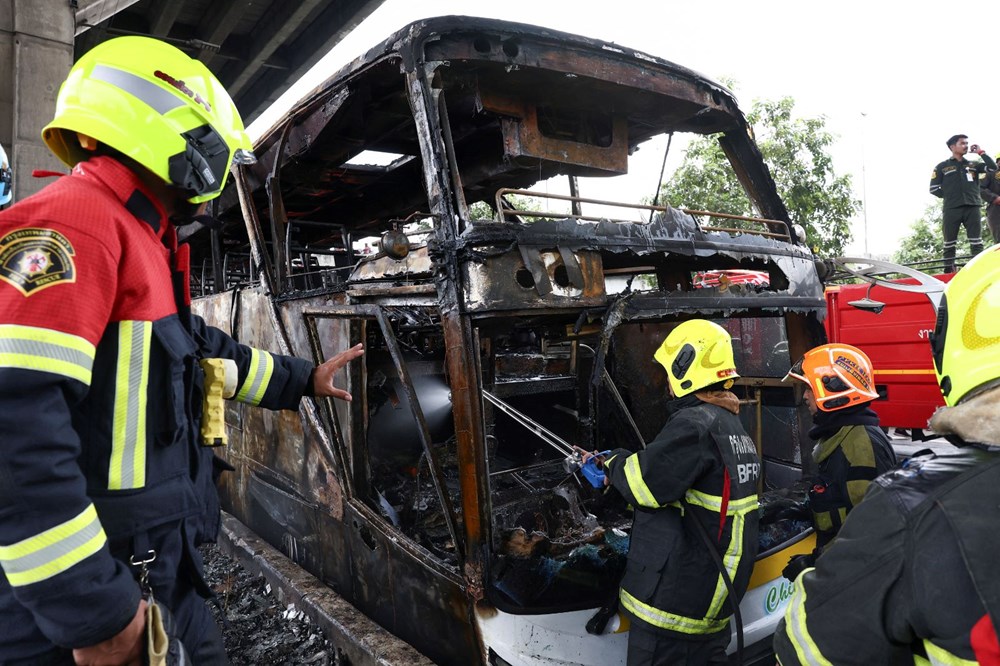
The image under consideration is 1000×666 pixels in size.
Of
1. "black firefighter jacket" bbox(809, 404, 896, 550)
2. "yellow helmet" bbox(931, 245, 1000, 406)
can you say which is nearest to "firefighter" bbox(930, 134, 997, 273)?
"black firefighter jacket" bbox(809, 404, 896, 550)

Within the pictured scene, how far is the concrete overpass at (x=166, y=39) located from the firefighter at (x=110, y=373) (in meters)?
5.44

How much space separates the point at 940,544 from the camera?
3.36 ft

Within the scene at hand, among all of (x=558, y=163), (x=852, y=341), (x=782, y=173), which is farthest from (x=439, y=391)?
(x=782, y=173)

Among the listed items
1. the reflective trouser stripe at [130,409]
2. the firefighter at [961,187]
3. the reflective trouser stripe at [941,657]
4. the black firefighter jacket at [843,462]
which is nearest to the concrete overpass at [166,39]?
the reflective trouser stripe at [130,409]

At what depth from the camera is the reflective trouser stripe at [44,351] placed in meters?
1.19

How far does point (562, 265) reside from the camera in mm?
2477

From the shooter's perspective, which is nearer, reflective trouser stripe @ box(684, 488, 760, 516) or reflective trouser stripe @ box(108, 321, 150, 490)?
reflective trouser stripe @ box(108, 321, 150, 490)

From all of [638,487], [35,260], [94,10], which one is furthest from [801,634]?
[94,10]

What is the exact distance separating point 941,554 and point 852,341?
7776mm

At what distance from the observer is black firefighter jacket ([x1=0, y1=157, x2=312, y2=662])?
3.92 feet

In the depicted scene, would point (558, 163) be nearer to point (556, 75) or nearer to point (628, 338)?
point (556, 75)

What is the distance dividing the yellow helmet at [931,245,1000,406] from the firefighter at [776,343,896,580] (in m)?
1.97

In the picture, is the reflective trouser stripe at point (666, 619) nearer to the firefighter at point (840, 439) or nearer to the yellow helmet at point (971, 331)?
the firefighter at point (840, 439)

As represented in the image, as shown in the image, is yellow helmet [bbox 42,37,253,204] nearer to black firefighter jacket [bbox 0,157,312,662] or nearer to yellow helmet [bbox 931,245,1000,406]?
black firefighter jacket [bbox 0,157,312,662]
